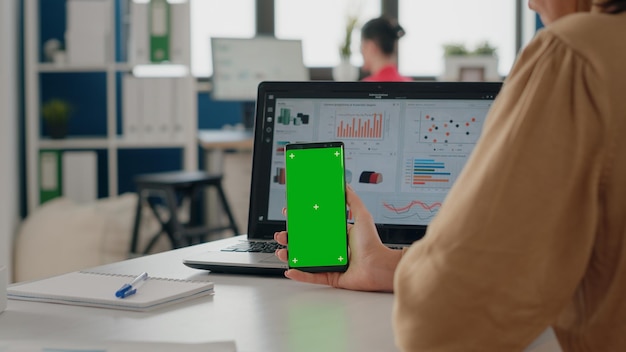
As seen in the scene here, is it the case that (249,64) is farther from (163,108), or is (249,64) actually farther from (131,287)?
(131,287)

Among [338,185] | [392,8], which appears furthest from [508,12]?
[338,185]

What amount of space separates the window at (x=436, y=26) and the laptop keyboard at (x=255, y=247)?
4271 mm

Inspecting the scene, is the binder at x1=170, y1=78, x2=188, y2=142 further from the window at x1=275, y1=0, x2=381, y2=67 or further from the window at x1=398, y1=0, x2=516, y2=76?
the window at x1=398, y1=0, x2=516, y2=76

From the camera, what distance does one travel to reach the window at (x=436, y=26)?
574 centimetres

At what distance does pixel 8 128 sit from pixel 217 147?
3.15 feet

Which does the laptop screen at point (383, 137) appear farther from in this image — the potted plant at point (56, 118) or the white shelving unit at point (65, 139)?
the potted plant at point (56, 118)

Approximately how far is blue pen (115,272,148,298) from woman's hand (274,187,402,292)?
190mm

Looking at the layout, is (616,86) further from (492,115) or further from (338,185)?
(338,185)

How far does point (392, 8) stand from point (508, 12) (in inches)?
29.0

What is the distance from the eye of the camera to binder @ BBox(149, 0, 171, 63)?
4.69 m

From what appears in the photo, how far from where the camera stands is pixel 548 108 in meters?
0.76

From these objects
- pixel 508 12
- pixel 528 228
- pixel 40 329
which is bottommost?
pixel 40 329

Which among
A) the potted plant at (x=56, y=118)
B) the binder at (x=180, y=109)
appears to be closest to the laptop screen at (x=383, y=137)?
the binder at (x=180, y=109)

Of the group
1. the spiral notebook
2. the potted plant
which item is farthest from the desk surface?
the potted plant
